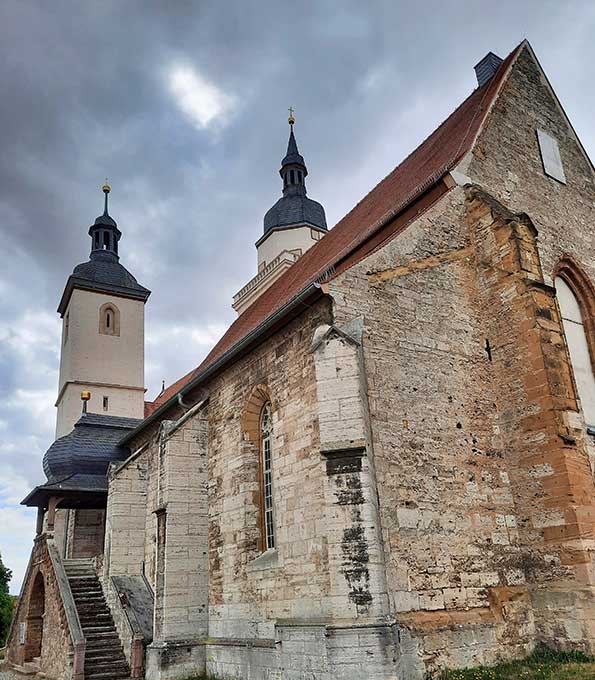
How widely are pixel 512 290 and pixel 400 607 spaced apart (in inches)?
202

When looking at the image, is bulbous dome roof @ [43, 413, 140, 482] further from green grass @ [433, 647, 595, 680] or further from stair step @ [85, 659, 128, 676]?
green grass @ [433, 647, 595, 680]

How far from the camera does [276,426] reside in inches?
436

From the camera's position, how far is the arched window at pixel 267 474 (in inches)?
448

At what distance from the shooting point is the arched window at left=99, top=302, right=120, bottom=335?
27711mm

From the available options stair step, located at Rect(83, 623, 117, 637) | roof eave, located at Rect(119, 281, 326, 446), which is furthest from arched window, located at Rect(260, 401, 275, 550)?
stair step, located at Rect(83, 623, 117, 637)

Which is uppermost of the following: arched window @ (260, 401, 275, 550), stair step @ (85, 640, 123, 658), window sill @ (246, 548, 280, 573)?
arched window @ (260, 401, 275, 550)

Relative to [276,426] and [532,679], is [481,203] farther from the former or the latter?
[532,679]

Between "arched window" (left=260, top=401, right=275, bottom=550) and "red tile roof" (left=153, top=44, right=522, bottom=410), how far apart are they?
172 cm

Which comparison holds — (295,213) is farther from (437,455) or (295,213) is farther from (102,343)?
(437,455)

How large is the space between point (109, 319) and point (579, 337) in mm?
20245

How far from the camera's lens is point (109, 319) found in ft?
92.0

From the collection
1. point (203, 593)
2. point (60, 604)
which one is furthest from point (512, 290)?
point (60, 604)

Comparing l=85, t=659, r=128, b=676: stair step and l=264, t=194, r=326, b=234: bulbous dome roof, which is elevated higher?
l=264, t=194, r=326, b=234: bulbous dome roof

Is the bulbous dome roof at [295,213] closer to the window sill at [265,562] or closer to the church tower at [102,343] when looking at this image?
the church tower at [102,343]
